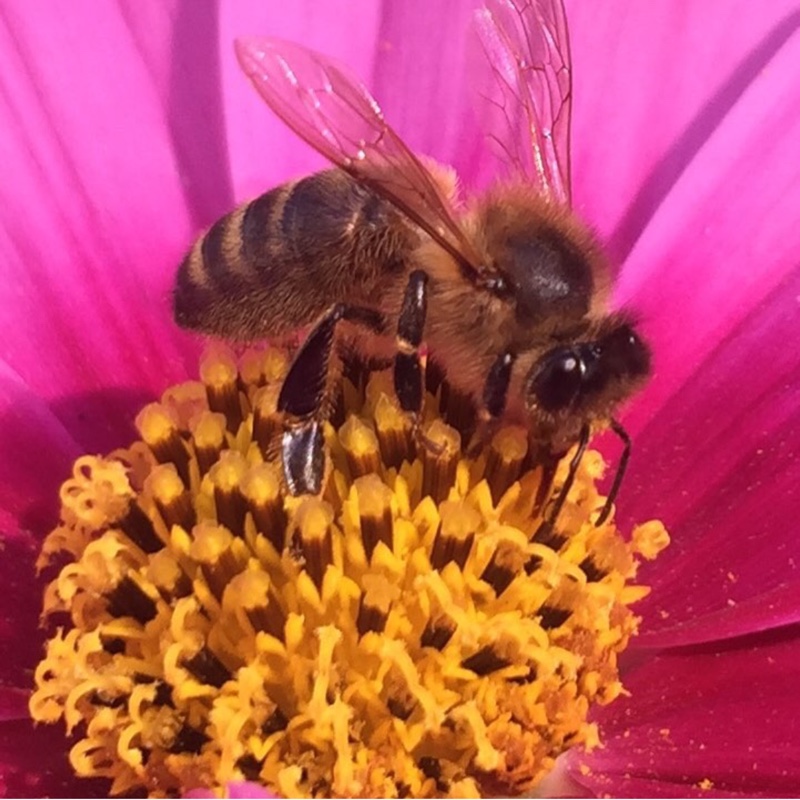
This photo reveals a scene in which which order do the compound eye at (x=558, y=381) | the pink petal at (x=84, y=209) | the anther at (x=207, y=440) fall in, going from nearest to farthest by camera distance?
the compound eye at (x=558, y=381) → the anther at (x=207, y=440) → the pink petal at (x=84, y=209)

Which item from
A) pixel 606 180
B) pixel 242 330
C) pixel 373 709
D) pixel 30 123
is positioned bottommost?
pixel 373 709

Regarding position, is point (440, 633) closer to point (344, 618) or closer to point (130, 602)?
point (344, 618)

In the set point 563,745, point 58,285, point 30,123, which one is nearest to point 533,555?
point 563,745

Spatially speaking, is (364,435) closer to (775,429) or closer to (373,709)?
(373,709)

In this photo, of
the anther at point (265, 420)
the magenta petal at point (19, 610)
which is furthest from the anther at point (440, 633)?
the magenta petal at point (19, 610)

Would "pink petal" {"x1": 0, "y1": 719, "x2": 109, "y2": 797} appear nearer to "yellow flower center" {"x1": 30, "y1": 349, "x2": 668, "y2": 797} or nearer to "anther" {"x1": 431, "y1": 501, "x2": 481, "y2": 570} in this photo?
"yellow flower center" {"x1": 30, "y1": 349, "x2": 668, "y2": 797}

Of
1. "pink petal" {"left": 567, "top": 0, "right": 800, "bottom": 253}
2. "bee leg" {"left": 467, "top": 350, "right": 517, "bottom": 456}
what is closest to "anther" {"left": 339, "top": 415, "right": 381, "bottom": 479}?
"bee leg" {"left": 467, "top": 350, "right": 517, "bottom": 456}

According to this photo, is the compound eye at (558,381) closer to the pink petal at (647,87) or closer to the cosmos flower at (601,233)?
the cosmos flower at (601,233)
